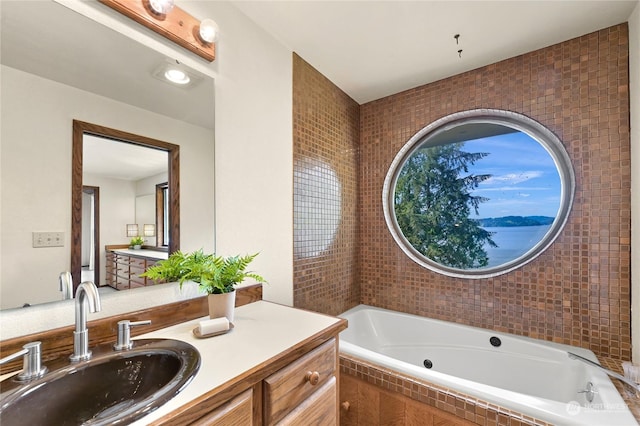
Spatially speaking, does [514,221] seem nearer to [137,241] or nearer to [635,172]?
[635,172]

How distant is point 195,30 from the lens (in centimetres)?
123

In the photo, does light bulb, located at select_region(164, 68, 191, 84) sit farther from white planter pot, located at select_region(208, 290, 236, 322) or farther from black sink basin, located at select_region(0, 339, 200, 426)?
black sink basin, located at select_region(0, 339, 200, 426)

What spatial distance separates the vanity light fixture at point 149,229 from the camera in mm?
1106

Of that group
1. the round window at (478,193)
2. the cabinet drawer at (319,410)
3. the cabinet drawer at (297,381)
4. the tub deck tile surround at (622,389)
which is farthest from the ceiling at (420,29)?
the tub deck tile surround at (622,389)

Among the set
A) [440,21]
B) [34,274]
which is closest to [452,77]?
[440,21]

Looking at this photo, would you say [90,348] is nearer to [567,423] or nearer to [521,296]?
[567,423]

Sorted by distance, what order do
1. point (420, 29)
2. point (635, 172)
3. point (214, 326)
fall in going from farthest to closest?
point (420, 29), point (635, 172), point (214, 326)

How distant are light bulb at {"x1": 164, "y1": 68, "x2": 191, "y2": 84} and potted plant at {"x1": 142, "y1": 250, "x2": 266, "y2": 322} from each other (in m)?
0.77

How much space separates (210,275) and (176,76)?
0.88 m

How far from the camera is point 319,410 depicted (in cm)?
96

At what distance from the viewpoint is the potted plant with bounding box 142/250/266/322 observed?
Result: 3.46 ft

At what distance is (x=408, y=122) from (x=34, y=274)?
243 cm

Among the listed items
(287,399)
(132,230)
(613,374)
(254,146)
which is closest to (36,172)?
(132,230)

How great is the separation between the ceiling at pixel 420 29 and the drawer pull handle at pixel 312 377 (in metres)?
1.74
